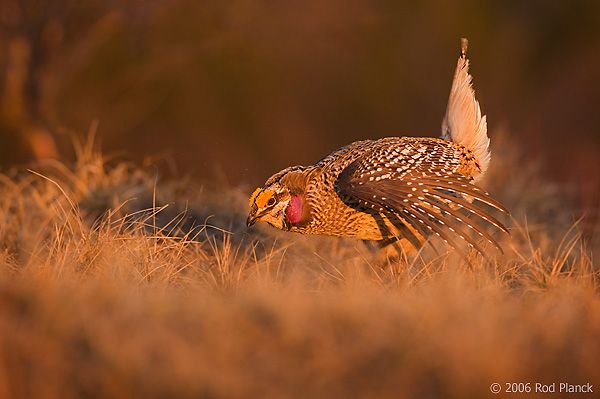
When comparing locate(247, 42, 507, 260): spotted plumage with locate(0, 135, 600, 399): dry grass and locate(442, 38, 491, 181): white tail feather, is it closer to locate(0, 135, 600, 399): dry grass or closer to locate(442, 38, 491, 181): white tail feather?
locate(442, 38, 491, 181): white tail feather

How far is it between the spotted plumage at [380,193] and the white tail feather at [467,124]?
162 millimetres

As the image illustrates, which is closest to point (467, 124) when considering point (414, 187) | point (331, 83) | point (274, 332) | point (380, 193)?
point (414, 187)

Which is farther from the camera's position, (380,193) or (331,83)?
(331,83)

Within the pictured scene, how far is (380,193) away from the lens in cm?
366

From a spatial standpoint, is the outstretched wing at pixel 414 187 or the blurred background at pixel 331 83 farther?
the blurred background at pixel 331 83

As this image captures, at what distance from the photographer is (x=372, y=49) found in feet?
55.6

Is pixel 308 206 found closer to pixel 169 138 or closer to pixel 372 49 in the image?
pixel 169 138

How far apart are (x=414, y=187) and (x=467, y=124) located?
972mm

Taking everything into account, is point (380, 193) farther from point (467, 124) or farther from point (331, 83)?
point (331, 83)

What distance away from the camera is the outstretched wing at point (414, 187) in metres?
3.60

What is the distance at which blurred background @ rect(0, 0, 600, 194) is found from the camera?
11.3m

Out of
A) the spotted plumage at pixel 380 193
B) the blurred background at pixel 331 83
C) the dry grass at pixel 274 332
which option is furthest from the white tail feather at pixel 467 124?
the blurred background at pixel 331 83

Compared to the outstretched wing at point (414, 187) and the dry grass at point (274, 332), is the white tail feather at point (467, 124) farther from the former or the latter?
the dry grass at point (274, 332)

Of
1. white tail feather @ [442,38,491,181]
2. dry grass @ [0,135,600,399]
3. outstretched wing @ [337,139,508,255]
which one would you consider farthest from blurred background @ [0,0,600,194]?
dry grass @ [0,135,600,399]
